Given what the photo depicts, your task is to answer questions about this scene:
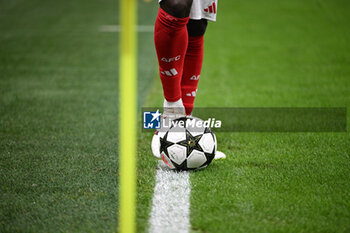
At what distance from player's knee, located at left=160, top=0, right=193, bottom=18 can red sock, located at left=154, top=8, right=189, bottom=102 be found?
0.9 inches

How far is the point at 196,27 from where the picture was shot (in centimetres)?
268

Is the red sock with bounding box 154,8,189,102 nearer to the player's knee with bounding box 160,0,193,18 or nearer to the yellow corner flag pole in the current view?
the player's knee with bounding box 160,0,193,18

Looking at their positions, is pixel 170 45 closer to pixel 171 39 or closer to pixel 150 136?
pixel 171 39

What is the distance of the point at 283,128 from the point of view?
3385mm

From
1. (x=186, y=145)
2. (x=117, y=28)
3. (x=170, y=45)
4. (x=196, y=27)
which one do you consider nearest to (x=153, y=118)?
(x=186, y=145)

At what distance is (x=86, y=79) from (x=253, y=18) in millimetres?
5924

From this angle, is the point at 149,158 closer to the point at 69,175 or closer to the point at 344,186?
the point at 69,175

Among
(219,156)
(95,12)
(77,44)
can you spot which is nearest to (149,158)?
(219,156)

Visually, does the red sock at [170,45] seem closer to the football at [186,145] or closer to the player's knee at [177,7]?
the player's knee at [177,7]

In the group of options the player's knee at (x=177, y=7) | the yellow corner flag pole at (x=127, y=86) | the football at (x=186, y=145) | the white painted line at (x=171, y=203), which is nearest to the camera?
the yellow corner flag pole at (x=127, y=86)

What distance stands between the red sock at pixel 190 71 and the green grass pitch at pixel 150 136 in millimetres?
458

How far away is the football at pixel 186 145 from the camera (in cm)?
247

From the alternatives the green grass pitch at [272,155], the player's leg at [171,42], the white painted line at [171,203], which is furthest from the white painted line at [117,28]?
the white painted line at [171,203]

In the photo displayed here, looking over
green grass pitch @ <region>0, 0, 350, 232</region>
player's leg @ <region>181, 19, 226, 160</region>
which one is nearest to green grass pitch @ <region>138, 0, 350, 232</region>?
green grass pitch @ <region>0, 0, 350, 232</region>
